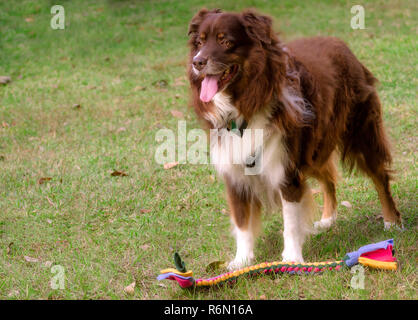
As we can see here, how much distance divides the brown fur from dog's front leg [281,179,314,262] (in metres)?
0.01

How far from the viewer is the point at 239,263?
4012 millimetres

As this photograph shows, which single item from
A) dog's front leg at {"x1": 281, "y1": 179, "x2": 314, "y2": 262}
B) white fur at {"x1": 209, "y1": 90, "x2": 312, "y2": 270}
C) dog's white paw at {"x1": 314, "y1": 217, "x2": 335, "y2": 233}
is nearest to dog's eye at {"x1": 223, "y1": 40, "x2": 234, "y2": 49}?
white fur at {"x1": 209, "y1": 90, "x2": 312, "y2": 270}

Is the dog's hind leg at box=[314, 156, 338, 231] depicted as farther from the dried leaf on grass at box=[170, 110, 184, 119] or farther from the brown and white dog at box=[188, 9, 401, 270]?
the dried leaf on grass at box=[170, 110, 184, 119]

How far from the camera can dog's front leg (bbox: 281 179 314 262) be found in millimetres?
3760

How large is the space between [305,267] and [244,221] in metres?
0.63

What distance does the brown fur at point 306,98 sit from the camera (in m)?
3.45

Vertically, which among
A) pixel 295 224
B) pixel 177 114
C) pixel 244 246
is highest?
pixel 177 114

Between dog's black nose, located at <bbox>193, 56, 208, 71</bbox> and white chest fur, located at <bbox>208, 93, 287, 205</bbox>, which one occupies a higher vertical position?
dog's black nose, located at <bbox>193, 56, 208, 71</bbox>

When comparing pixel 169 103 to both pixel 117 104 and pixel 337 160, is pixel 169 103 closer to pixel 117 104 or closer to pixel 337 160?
pixel 117 104

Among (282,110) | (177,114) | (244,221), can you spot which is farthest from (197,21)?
(177,114)

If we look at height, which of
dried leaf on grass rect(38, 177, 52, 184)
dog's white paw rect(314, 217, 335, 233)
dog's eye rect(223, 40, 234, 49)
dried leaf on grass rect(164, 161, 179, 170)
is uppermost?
dog's eye rect(223, 40, 234, 49)

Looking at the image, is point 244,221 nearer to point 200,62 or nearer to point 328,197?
point 328,197

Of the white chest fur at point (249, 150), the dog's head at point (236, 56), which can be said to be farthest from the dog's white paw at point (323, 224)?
the dog's head at point (236, 56)

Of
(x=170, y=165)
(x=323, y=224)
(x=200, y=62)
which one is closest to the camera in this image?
(x=200, y=62)
